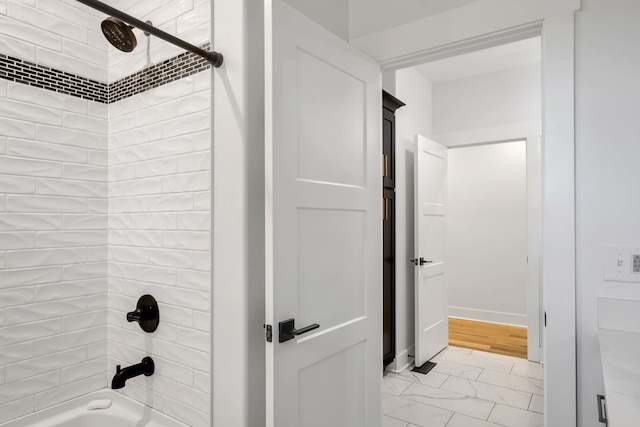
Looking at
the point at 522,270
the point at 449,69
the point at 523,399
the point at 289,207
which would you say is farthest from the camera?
the point at 522,270

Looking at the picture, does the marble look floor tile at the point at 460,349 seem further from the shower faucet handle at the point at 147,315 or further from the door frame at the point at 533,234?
the shower faucet handle at the point at 147,315

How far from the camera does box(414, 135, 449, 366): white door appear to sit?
3.42 metres

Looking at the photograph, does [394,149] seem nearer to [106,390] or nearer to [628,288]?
[628,288]

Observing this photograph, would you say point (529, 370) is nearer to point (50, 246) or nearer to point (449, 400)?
point (449, 400)

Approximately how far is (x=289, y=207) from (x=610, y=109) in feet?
3.97

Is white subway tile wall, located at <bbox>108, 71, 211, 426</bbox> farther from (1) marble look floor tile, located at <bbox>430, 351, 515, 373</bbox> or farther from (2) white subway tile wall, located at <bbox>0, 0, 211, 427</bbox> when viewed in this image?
(1) marble look floor tile, located at <bbox>430, 351, 515, 373</bbox>

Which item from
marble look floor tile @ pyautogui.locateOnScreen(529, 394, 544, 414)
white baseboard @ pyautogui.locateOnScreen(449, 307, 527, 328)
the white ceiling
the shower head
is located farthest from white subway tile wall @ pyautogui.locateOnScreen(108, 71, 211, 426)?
white baseboard @ pyautogui.locateOnScreen(449, 307, 527, 328)

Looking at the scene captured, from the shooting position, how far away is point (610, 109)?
136 cm

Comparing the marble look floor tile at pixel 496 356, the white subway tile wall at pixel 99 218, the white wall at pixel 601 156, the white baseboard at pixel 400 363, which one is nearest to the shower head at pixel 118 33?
the white subway tile wall at pixel 99 218

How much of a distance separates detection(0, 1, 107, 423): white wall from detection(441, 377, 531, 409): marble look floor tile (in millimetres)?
2514

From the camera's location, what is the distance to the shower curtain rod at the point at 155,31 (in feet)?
3.57

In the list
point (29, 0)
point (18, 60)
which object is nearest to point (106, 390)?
point (18, 60)

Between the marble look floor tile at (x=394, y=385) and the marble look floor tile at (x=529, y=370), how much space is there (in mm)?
1021

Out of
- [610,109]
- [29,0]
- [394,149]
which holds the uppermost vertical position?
[29,0]
